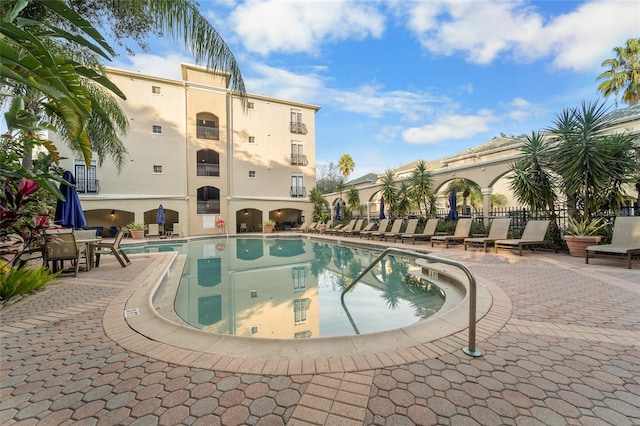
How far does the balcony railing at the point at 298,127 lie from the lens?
25.4m

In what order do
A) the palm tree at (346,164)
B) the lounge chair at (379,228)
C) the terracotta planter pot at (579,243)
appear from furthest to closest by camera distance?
the palm tree at (346,164), the lounge chair at (379,228), the terracotta planter pot at (579,243)

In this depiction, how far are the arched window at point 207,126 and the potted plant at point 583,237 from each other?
22555mm

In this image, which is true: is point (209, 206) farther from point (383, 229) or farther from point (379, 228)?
point (383, 229)

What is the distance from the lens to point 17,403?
1.79m

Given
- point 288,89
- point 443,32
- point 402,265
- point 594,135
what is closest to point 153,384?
point 402,265

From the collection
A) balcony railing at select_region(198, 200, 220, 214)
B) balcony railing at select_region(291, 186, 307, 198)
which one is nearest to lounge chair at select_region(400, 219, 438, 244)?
balcony railing at select_region(291, 186, 307, 198)

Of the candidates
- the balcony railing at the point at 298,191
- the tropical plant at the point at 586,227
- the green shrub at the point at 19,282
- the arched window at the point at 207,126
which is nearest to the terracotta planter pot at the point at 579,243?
the tropical plant at the point at 586,227

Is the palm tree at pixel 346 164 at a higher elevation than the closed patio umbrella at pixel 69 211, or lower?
higher

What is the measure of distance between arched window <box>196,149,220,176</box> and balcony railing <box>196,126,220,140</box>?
1.19m

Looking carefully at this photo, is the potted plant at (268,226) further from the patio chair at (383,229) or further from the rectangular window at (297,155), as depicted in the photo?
the patio chair at (383,229)

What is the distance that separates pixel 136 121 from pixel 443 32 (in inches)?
807

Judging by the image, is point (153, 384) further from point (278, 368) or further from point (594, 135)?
point (594, 135)

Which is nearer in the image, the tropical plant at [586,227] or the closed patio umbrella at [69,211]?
the closed patio umbrella at [69,211]

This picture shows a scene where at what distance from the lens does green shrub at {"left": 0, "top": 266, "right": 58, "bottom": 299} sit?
3.99 metres
